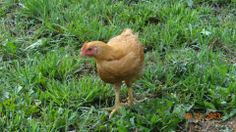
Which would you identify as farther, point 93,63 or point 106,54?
point 93,63

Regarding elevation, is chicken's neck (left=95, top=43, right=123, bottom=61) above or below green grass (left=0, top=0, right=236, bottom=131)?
above

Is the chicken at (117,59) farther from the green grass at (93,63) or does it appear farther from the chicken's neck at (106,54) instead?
the green grass at (93,63)

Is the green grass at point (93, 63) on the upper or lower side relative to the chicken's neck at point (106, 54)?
lower

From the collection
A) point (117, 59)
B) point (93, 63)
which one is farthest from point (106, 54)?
point (93, 63)

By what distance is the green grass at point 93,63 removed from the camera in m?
4.02

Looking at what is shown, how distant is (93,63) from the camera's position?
15.8 feet

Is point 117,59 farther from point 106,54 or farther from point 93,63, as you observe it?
point 93,63

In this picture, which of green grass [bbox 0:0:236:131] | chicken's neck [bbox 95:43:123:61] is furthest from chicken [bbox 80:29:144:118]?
green grass [bbox 0:0:236:131]

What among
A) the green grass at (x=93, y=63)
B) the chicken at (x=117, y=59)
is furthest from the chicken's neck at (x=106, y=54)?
the green grass at (x=93, y=63)

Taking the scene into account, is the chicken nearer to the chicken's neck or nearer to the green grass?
the chicken's neck

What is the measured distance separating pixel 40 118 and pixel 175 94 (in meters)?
1.15

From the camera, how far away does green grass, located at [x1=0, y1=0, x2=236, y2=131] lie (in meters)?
4.02

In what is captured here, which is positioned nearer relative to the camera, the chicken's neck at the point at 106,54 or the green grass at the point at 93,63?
the chicken's neck at the point at 106,54

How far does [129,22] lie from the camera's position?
5.43 meters
